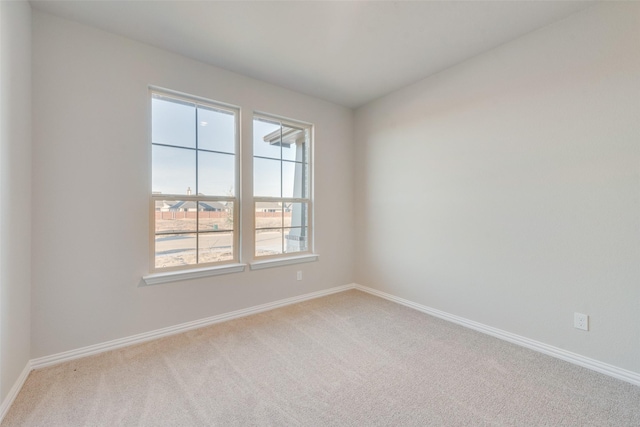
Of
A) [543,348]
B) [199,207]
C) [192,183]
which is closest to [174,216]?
[199,207]

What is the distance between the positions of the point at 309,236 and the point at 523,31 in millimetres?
2904

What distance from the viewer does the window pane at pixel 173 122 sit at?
8.30 feet

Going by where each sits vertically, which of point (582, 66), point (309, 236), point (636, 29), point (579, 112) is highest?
point (636, 29)

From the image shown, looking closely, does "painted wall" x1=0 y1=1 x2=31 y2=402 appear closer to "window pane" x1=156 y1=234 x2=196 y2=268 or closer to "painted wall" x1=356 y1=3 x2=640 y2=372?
"window pane" x1=156 y1=234 x2=196 y2=268

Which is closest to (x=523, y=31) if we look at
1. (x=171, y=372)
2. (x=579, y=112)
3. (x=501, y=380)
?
(x=579, y=112)

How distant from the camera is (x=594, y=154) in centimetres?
197

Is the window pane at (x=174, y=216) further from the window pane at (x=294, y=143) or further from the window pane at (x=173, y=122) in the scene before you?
the window pane at (x=294, y=143)

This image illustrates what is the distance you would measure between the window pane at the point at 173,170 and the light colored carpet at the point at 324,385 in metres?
1.38

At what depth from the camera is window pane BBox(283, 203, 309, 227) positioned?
3.45 m

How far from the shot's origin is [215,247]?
9.34ft

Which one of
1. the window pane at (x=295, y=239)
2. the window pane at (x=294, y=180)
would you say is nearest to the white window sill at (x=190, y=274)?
the window pane at (x=295, y=239)

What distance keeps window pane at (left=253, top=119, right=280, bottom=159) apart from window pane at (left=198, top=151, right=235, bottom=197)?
35 cm

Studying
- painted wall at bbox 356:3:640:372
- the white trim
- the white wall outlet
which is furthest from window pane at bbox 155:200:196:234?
the white wall outlet

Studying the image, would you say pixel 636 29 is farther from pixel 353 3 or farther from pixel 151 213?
pixel 151 213
